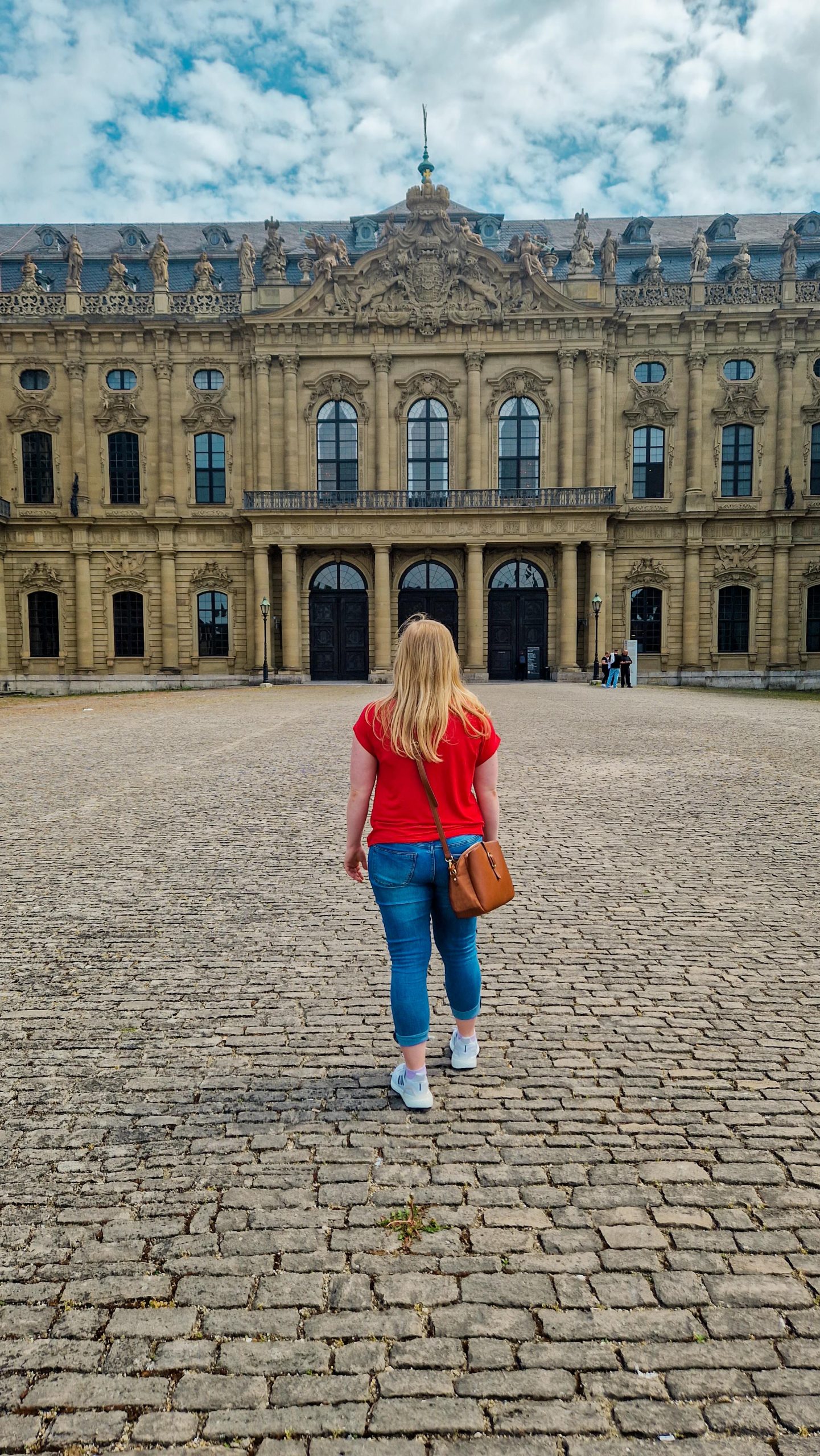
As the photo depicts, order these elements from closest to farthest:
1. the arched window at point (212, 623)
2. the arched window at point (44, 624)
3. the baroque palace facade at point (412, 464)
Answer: the baroque palace facade at point (412, 464)
the arched window at point (212, 623)
the arched window at point (44, 624)

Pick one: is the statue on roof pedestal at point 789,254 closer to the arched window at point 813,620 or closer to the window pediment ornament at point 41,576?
the arched window at point 813,620

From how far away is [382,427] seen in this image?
136 feet

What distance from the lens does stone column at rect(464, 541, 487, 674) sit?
40.8m

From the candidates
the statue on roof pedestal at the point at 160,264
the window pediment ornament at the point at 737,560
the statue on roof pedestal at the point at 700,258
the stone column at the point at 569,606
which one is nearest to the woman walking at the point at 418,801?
the stone column at the point at 569,606

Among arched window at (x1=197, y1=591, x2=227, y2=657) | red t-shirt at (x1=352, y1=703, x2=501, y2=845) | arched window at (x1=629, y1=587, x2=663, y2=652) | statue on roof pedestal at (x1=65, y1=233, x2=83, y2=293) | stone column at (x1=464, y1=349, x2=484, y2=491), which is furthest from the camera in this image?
arched window at (x1=197, y1=591, x2=227, y2=657)

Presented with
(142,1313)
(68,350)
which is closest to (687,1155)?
(142,1313)

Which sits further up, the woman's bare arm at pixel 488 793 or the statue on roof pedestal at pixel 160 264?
the statue on roof pedestal at pixel 160 264

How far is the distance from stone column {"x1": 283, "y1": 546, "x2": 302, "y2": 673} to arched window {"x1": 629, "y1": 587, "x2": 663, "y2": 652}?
50.8ft

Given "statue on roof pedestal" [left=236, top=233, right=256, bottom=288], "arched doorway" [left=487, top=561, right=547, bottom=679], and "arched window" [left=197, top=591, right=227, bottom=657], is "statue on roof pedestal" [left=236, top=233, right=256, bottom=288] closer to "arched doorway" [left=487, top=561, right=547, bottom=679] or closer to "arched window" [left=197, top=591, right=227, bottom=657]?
"arched window" [left=197, top=591, right=227, bottom=657]

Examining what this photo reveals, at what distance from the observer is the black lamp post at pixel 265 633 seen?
3931 centimetres

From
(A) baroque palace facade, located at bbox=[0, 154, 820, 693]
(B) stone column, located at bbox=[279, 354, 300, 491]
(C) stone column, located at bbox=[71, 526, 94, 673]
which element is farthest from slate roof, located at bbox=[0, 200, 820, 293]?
(C) stone column, located at bbox=[71, 526, 94, 673]

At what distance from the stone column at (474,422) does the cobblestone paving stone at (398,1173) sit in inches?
1437

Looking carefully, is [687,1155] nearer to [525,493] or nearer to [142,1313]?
[142,1313]

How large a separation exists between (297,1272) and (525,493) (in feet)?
133
